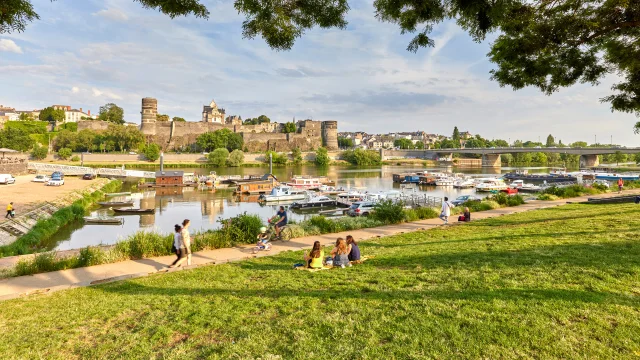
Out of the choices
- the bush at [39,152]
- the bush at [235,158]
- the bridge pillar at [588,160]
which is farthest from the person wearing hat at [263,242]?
the bridge pillar at [588,160]

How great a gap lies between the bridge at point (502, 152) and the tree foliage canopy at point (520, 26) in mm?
76199

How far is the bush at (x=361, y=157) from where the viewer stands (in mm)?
107412

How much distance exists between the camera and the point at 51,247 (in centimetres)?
1805

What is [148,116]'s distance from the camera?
102 meters

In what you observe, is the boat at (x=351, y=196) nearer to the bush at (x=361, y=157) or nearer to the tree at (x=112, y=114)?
the bush at (x=361, y=157)

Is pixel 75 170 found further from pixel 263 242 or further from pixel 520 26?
pixel 520 26

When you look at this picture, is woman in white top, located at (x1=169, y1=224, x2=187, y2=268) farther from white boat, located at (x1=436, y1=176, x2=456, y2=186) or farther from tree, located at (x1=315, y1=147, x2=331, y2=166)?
tree, located at (x1=315, y1=147, x2=331, y2=166)

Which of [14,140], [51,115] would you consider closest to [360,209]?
[14,140]

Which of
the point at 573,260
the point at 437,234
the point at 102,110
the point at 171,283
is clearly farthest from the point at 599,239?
the point at 102,110

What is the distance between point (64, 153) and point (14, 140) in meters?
9.79

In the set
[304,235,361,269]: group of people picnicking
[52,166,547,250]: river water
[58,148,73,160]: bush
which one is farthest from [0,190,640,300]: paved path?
[58,148,73,160]: bush

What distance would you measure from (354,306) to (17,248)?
52.1ft

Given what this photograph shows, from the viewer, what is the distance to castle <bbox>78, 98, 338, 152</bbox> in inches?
4021

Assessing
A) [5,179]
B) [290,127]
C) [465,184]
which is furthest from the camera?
[290,127]
